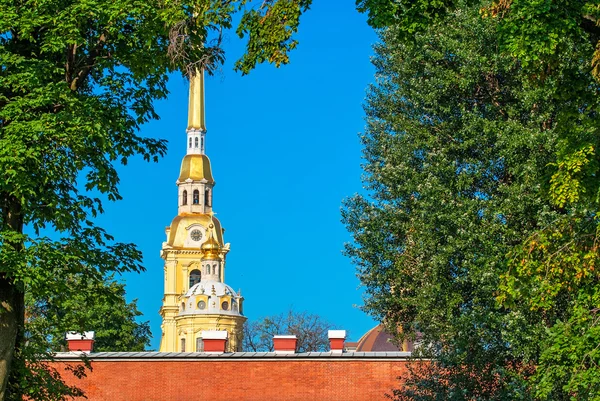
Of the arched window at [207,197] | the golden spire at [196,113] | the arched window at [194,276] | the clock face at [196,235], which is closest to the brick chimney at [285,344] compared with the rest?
the arched window at [194,276]

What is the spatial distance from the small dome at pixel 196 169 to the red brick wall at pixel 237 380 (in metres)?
88.0

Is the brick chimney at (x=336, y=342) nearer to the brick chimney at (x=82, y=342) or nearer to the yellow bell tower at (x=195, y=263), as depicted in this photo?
the brick chimney at (x=82, y=342)

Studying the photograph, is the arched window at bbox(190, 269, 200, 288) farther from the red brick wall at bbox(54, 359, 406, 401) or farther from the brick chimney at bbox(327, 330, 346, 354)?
the red brick wall at bbox(54, 359, 406, 401)

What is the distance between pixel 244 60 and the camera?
1467 cm

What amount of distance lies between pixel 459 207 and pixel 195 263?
95.9 m

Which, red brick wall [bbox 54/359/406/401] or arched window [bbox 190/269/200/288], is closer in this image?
red brick wall [bbox 54/359/406/401]

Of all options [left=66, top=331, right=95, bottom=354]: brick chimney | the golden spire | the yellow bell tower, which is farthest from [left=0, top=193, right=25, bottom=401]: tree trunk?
the golden spire

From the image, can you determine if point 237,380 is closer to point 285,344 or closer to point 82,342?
point 285,344

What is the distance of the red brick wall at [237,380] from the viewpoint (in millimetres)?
33875

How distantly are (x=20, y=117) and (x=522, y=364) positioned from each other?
1018cm

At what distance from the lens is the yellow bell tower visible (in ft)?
323

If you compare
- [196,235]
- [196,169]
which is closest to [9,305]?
[196,235]

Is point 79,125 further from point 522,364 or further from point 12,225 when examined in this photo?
point 522,364

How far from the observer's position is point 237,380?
1347 inches
